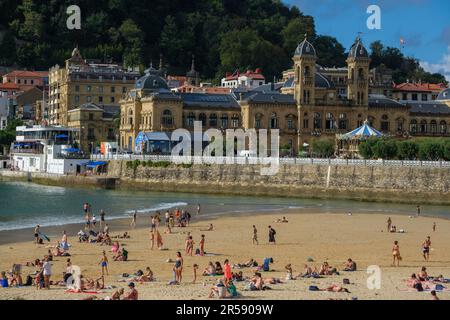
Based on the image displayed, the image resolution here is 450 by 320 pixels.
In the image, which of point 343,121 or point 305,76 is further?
point 343,121

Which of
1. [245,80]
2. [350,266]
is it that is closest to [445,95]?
[245,80]

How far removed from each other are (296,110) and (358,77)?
27.5 ft

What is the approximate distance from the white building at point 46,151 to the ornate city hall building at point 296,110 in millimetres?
7541

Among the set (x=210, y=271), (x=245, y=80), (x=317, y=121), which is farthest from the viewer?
(x=245, y=80)

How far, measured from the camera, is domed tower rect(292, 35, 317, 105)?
10569cm

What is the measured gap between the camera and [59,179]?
311 ft

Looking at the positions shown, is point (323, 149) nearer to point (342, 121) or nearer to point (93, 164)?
point (342, 121)

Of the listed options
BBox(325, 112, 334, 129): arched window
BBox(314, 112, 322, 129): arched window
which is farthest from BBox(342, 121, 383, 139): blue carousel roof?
BBox(325, 112, 334, 129): arched window

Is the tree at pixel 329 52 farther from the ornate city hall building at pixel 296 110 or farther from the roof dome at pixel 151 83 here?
the roof dome at pixel 151 83

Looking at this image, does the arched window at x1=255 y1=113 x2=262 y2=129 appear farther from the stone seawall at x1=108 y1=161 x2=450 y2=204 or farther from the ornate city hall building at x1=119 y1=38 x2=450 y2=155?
the stone seawall at x1=108 y1=161 x2=450 y2=204

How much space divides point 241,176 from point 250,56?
80213mm

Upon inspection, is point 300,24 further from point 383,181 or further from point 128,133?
point 383,181

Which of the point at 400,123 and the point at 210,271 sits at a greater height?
the point at 400,123

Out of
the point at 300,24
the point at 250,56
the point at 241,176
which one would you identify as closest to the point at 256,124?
the point at 241,176
